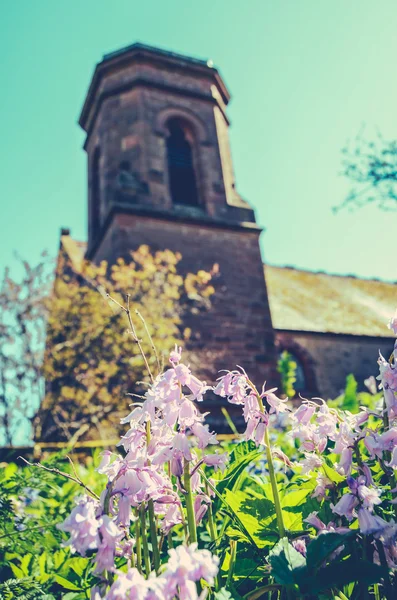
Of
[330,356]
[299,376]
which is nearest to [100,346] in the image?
[299,376]

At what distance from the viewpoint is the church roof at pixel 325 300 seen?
54.3ft

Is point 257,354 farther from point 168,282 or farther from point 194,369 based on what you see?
point 168,282

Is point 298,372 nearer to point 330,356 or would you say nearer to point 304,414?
point 330,356

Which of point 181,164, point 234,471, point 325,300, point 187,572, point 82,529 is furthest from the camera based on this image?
point 325,300

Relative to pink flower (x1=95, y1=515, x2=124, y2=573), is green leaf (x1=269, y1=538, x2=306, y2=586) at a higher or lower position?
lower

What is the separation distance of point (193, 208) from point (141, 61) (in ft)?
15.4

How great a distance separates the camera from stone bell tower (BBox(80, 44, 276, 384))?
36.6 feet

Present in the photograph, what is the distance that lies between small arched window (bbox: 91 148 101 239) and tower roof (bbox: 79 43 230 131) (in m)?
1.64

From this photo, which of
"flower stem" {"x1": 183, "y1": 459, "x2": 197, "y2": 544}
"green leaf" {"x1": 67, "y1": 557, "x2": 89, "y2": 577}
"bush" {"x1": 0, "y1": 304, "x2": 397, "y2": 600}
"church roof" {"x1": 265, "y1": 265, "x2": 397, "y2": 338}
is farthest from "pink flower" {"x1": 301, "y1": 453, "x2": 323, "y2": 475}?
"church roof" {"x1": 265, "y1": 265, "x2": 397, "y2": 338}

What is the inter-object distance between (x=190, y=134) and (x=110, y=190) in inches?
121

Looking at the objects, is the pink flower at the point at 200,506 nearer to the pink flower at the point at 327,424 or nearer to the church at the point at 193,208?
the pink flower at the point at 327,424

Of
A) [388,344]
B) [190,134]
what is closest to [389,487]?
[190,134]

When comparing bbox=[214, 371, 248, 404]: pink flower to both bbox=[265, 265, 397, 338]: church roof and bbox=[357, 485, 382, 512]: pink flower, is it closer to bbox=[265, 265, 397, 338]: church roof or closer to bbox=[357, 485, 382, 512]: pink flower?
bbox=[357, 485, 382, 512]: pink flower

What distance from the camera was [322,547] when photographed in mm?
1117
